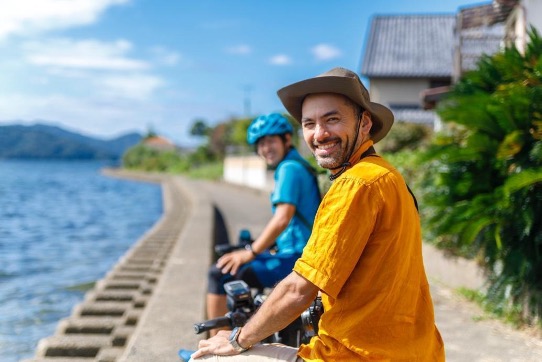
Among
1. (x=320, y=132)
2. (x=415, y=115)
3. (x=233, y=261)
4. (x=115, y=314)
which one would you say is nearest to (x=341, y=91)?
(x=320, y=132)

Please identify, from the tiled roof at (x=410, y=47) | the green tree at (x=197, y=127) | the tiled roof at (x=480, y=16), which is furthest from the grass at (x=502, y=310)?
the green tree at (x=197, y=127)

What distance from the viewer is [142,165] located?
3967 inches

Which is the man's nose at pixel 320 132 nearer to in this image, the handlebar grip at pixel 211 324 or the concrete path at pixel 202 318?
the handlebar grip at pixel 211 324

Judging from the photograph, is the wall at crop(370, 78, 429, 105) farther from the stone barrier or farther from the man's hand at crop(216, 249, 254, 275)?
the man's hand at crop(216, 249, 254, 275)

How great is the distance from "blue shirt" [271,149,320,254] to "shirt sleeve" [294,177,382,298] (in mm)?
1429

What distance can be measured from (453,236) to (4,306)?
710cm

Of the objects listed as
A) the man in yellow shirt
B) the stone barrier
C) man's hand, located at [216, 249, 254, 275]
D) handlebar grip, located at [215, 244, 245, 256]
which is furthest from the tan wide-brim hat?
the stone barrier

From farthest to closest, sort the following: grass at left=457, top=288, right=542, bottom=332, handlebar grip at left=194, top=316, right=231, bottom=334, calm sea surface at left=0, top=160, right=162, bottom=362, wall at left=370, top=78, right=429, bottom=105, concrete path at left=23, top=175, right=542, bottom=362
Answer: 1. wall at left=370, top=78, right=429, bottom=105
2. calm sea surface at left=0, top=160, right=162, bottom=362
3. grass at left=457, top=288, right=542, bottom=332
4. concrete path at left=23, top=175, right=542, bottom=362
5. handlebar grip at left=194, top=316, right=231, bottom=334

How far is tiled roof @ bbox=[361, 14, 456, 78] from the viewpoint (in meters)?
29.2

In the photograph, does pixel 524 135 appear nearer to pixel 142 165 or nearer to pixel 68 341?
pixel 68 341

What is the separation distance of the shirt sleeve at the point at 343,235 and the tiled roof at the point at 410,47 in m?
27.5

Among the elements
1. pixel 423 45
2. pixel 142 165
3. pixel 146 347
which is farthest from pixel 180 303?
pixel 142 165

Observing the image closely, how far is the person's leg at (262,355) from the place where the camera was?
242 cm

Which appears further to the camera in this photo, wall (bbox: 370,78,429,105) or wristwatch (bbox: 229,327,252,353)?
wall (bbox: 370,78,429,105)
